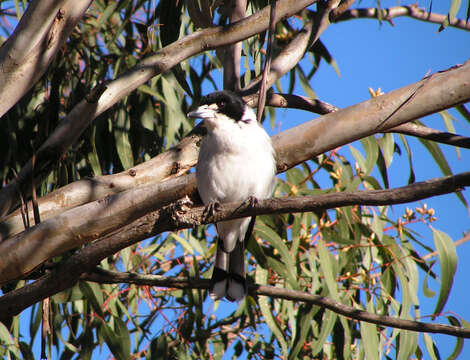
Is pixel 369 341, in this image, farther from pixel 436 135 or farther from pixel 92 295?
pixel 92 295

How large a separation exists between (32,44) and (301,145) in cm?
87

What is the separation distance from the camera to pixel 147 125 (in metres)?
3.16

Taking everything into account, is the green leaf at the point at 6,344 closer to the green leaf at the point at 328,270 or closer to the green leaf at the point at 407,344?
the green leaf at the point at 328,270

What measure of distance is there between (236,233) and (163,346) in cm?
60

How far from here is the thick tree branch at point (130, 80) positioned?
80.1 inches

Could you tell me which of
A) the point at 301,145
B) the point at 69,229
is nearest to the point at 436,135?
the point at 301,145

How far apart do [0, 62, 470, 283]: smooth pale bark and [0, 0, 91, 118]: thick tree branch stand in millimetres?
411

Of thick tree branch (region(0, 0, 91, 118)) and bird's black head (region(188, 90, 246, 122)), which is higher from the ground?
bird's black head (region(188, 90, 246, 122))

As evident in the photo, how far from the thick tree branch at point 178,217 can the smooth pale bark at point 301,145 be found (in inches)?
2.1

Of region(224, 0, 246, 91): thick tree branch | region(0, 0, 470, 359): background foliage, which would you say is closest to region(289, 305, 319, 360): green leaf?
region(0, 0, 470, 359): background foliage

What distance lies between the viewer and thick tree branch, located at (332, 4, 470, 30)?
337cm

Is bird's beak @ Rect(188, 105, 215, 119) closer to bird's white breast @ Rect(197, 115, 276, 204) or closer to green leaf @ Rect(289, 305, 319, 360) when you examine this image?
bird's white breast @ Rect(197, 115, 276, 204)

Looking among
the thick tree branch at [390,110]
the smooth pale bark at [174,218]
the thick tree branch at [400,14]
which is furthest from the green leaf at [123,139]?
the thick tree branch at [400,14]

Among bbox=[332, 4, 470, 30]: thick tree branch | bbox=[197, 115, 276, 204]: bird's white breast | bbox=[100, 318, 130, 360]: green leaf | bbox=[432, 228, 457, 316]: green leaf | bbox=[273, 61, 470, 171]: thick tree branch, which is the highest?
bbox=[332, 4, 470, 30]: thick tree branch
